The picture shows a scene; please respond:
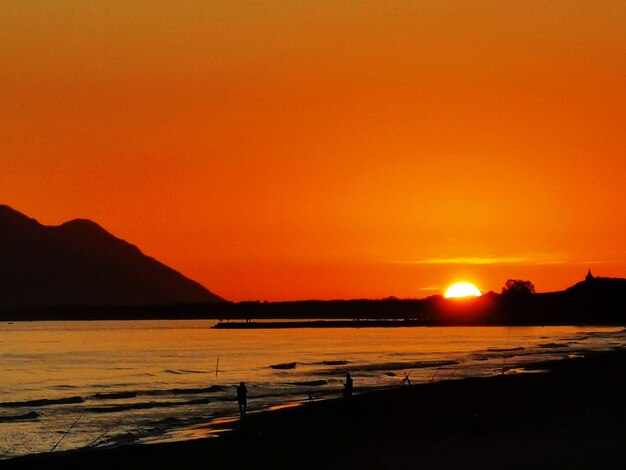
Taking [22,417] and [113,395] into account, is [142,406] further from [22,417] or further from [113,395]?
[113,395]

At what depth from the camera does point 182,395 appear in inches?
2504

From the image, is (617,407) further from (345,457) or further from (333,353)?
(333,353)

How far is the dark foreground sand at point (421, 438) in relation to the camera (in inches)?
1075

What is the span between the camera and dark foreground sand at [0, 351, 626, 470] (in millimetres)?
27297

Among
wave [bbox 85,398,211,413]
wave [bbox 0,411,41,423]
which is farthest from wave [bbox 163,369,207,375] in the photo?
wave [bbox 0,411,41,423]

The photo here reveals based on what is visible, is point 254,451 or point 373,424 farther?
point 373,424

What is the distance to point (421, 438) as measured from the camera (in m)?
32.7

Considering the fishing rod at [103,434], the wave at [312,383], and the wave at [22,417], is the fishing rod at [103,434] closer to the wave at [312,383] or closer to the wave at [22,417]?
the wave at [22,417]

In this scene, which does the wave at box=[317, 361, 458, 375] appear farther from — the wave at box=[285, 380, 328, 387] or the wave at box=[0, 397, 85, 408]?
the wave at box=[0, 397, 85, 408]

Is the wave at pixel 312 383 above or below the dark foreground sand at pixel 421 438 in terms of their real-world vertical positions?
above

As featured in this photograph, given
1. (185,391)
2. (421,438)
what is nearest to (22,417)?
(185,391)

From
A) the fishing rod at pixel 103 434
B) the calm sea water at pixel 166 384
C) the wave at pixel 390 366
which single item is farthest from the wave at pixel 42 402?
the wave at pixel 390 366

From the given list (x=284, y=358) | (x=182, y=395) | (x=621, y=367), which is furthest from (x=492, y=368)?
(x=284, y=358)

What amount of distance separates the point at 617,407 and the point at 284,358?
2948 inches
